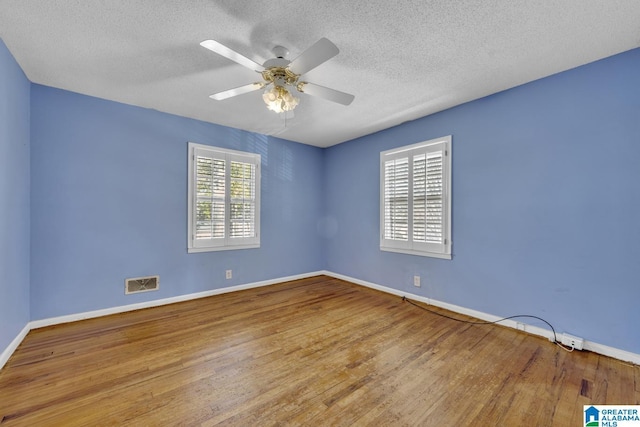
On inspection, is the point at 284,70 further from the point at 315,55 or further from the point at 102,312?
the point at 102,312

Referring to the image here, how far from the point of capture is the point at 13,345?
7.33ft

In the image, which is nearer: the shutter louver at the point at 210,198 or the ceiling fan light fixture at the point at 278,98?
the ceiling fan light fixture at the point at 278,98

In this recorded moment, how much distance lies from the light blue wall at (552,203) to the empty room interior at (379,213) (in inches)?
0.7

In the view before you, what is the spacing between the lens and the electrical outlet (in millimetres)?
2260

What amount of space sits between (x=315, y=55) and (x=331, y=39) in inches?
17.1

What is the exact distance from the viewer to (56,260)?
9.20 feet

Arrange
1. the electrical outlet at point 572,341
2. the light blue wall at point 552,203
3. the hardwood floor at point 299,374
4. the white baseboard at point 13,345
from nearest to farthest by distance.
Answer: the hardwood floor at point 299,374, the white baseboard at point 13,345, the light blue wall at point 552,203, the electrical outlet at point 572,341

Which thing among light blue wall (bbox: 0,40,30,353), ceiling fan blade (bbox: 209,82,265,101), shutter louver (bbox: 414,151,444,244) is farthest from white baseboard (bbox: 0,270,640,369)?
ceiling fan blade (bbox: 209,82,265,101)

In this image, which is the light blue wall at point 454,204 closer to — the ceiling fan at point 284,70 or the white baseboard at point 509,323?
the white baseboard at point 509,323

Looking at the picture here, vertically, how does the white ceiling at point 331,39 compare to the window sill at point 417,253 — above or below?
above

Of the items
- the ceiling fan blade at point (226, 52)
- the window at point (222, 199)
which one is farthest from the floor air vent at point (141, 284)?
the ceiling fan blade at point (226, 52)

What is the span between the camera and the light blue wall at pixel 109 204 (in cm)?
276

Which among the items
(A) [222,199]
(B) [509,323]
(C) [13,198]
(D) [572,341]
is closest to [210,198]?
(A) [222,199]

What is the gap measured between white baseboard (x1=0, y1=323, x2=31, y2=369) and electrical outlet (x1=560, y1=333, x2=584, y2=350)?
4.66 metres
